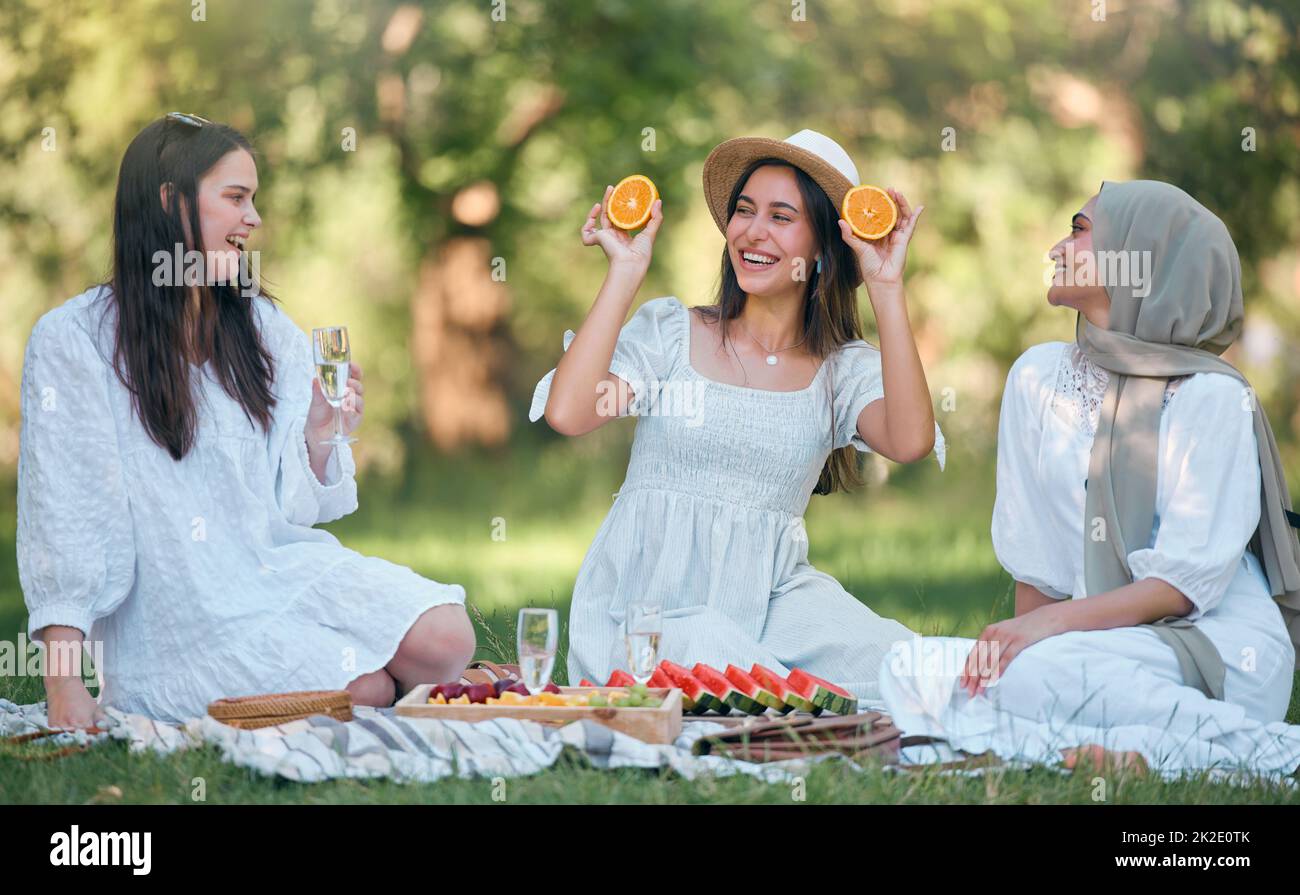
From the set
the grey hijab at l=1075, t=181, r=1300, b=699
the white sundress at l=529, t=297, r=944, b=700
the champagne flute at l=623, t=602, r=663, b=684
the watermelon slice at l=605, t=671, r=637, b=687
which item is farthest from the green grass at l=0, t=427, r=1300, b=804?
the white sundress at l=529, t=297, r=944, b=700

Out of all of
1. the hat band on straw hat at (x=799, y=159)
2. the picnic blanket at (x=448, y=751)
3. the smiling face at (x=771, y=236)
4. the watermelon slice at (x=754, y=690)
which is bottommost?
the picnic blanket at (x=448, y=751)

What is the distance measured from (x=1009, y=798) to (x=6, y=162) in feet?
38.9

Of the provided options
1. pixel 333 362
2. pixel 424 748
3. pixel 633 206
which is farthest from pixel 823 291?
pixel 424 748

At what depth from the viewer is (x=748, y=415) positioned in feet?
18.2

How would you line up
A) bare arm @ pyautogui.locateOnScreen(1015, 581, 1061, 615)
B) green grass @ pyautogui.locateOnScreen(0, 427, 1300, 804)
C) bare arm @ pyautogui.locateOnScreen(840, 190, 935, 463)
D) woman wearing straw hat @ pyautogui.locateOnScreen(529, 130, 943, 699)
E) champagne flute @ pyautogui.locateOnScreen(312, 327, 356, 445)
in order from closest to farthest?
green grass @ pyautogui.locateOnScreen(0, 427, 1300, 804) < champagne flute @ pyautogui.locateOnScreen(312, 327, 356, 445) < bare arm @ pyautogui.locateOnScreen(1015, 581, 1061, 615) < bare arm @ pyautogui.locateOnScreen(840, 190, 935, 463) < woman wearing straw hat @ pyautogui.locateOnScreen(529, 130, 943, 699)

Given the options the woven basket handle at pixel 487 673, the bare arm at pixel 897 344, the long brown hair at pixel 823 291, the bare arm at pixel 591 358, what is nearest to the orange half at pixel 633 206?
the bare arm at pixel 591 358

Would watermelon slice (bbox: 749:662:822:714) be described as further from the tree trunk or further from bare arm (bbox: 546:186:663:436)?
the tree trunk

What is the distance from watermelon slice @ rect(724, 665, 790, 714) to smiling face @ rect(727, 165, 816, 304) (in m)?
1.36

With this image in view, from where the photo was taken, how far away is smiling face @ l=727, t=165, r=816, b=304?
5.57 meters

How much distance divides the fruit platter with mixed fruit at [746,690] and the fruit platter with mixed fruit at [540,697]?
0.23 metres

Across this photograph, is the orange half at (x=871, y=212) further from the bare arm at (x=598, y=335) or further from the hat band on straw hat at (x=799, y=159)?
the bare arm at (x=598, y=335)

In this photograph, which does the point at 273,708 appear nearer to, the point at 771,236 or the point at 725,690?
the point at 725,690

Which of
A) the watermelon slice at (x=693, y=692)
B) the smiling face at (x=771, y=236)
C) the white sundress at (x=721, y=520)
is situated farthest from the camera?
the smiling face at (x=771, y=236)

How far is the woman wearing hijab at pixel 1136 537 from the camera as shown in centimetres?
446
